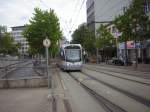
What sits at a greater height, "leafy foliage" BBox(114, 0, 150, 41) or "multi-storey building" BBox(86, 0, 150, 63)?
"multi-storey building" BBox(86, 0, 150, 63)

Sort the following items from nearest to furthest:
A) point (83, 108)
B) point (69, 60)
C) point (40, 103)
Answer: point (83, 108), point (40, 103), point (69, 60)

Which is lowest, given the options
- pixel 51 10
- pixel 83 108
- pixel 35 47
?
pixel 83 108

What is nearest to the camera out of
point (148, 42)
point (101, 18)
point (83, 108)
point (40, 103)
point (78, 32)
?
point (83, 108)

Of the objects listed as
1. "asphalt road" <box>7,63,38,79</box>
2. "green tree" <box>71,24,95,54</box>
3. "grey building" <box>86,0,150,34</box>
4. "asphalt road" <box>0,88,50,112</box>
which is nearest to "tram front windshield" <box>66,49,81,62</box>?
"asphalt road" <box>7,63,38,79</box>

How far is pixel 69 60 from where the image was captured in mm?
41594

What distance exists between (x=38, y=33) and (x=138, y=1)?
14761mm

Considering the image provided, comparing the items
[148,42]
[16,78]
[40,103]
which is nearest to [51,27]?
[148,42]

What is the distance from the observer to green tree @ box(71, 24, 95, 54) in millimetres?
105000

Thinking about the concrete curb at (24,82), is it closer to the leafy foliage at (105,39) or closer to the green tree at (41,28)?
the green tree at (41,28)

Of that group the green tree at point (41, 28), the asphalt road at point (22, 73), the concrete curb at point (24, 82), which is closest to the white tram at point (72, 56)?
the green tree at point (41, 28)

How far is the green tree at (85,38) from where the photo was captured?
105000 mm

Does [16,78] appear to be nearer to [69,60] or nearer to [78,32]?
[69,60]

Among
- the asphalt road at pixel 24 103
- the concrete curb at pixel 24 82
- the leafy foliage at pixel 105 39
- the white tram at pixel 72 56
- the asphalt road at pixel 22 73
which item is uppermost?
the leafy foliage at pixel 105 39

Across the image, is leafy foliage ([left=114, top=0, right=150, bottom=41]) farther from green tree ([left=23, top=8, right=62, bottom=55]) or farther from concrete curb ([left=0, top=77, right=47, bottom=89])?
concrete curb ([left=0, top=77, right=47, bottom=89])
